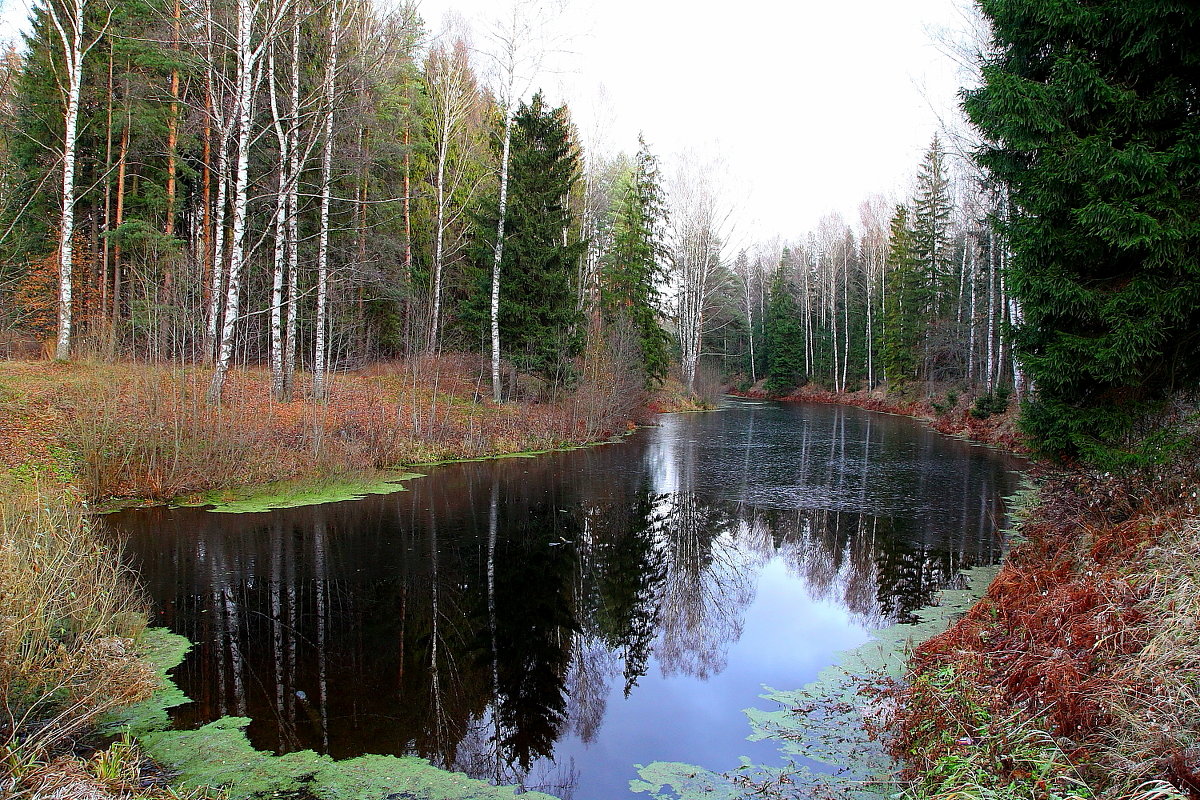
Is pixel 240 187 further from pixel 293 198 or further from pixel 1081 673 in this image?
pixel 1081 673

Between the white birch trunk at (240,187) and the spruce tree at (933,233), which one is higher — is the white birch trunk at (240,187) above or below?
below

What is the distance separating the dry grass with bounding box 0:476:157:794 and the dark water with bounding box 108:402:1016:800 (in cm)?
57

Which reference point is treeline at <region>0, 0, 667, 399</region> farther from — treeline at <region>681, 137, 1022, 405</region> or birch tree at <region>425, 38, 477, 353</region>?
treeline at <region>681, 137, 1022, 405</region>

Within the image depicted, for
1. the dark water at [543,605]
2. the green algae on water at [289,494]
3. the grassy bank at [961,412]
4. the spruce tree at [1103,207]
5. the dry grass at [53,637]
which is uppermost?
the spruce tree at [1103,207]

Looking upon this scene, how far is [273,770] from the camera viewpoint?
13.0 ft

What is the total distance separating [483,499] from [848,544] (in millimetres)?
6250

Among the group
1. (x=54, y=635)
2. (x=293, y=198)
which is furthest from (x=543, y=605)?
(x=293, y=198)

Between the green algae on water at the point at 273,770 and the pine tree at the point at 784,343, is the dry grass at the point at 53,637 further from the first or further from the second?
the pine tree at the point at 784,343

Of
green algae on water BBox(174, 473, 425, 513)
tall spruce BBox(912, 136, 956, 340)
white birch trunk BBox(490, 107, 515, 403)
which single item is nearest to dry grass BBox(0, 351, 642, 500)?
green algae on water BBox(174, 473, 425, 513)

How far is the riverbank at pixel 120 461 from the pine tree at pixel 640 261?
5.09 m

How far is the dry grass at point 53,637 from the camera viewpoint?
3734mm

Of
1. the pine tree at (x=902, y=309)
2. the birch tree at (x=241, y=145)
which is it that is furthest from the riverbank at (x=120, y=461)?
the pine tree at (x=902, y=309)

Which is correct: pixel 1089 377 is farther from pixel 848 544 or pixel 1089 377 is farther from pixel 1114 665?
pixel 1114 665

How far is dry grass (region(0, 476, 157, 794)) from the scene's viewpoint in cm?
373
